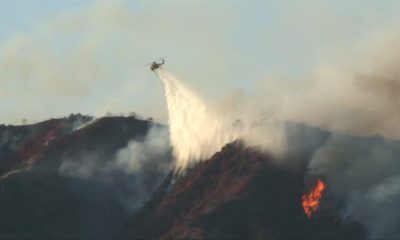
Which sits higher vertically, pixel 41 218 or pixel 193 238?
pixel 41 218

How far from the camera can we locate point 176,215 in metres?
198

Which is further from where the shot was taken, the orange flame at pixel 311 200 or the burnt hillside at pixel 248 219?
the orange flame at pixel 311 200

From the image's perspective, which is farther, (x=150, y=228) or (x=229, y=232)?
(x=150, y=228)

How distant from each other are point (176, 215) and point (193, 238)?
17408mm

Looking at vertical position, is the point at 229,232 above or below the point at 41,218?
below

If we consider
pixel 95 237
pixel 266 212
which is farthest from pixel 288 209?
pixel 95 237

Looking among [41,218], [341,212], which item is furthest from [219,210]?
[41,218]

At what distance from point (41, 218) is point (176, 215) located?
87.9 ft

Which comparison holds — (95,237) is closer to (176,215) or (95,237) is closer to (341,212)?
(176,215)

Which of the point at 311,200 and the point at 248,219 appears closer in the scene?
the point at 248,219

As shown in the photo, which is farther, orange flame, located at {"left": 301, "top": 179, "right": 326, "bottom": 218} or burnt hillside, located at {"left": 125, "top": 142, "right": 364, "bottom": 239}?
orange flame, located at {"left": 301, "top": 179, "right": 326, "bottom": 218}

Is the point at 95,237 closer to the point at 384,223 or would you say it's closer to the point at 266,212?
the point at 266,212

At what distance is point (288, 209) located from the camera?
192625 mm

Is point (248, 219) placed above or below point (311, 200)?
below
